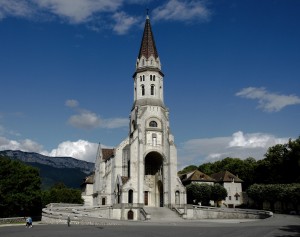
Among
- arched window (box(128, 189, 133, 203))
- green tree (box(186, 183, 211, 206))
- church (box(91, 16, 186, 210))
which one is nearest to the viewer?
arched window (box(128, 189, 133, 203))

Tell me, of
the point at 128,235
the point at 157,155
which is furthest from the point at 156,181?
the point at 128,235

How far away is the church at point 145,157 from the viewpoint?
63844 mm

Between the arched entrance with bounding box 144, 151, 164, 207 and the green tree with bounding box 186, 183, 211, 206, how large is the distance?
7.72m

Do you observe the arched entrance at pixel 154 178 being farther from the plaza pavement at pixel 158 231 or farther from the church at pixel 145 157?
the plaza pavement at pixel 158 231

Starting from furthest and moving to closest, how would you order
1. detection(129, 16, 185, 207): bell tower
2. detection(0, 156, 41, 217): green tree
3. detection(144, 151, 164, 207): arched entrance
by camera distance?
detection(144, 151, 164, 207): arched entrance, detection(129, 16, 185, 207): bell tower, detection(0, 156, 41, 217): green tree

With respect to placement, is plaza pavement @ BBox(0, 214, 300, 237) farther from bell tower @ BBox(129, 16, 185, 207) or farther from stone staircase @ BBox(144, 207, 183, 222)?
bell tower @ BBox(129, 16, 185, 207)

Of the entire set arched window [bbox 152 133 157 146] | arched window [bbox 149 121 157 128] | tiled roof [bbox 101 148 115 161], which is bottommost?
tiled roof [bbox 101 148 115 161]

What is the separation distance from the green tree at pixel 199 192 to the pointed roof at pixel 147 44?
89.8 ft

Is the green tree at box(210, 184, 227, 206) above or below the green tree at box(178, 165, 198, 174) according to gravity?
below

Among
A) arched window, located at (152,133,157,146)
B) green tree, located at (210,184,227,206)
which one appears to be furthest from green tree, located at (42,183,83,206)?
green tree, located at (210,184,227,206)

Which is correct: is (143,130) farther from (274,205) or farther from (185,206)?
(274,205)

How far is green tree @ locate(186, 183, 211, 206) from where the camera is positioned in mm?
72375

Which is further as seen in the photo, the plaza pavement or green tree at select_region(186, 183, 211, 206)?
green tree at select_region(186, 183, 211, 206)

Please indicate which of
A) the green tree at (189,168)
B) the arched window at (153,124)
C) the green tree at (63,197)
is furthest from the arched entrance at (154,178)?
the green tree at (189,168)
